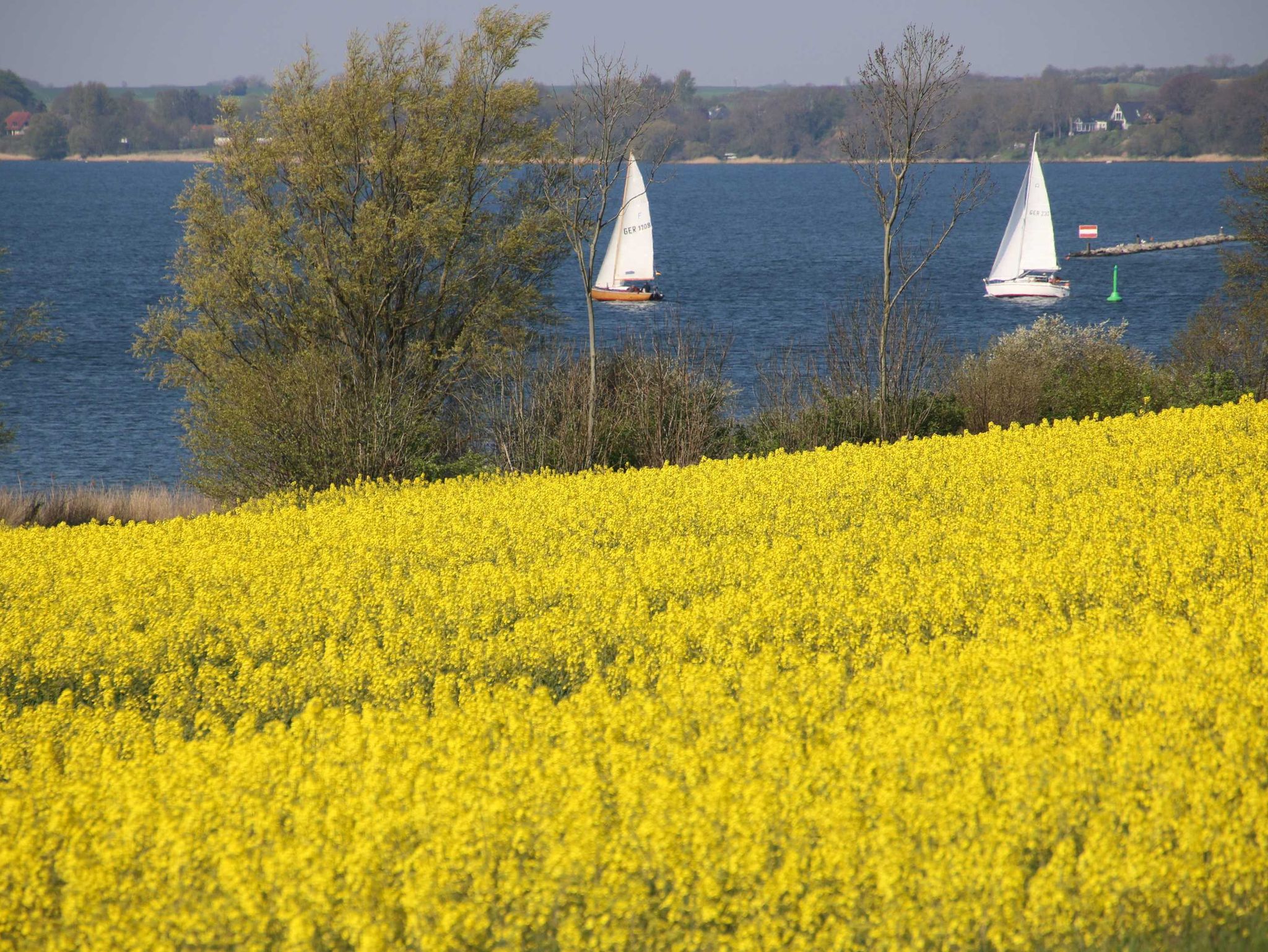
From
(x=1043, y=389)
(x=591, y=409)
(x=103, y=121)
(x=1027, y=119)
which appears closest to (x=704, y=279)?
(x=1043, y=389)

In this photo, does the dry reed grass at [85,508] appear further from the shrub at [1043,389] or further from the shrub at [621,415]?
the shrub at [1043,389]

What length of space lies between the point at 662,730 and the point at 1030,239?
5491cm

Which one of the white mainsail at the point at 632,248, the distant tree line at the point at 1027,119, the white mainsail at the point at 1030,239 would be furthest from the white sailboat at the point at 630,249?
the distant tree line at the point at 1027,119

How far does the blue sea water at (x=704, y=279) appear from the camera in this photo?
119 ft

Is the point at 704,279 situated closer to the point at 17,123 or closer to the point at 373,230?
the point at 373,230

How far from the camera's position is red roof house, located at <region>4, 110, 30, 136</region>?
17600 centimetres

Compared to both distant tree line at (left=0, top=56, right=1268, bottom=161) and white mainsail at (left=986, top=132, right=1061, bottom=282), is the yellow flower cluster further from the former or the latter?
distant tree line at (left=0, top=56, right=1268, bottom=161)

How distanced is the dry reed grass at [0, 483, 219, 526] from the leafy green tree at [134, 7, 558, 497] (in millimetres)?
2787

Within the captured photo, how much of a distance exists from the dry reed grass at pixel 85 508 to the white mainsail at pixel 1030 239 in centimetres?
4424

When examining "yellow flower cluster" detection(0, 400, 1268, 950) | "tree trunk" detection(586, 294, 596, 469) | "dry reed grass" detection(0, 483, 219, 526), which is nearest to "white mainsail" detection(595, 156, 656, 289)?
"tree trunk" detection(586, 294, 596, 469)

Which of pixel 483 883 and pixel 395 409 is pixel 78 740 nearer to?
pixel 483 883

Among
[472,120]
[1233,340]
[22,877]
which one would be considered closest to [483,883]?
[22,877]

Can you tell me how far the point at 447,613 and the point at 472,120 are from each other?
1773cm

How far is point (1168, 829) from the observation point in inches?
201
